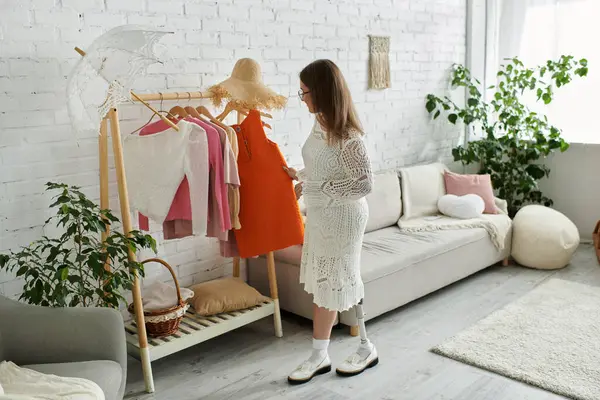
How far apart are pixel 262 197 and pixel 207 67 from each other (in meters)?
0.86

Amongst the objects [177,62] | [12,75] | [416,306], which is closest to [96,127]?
[12,75]

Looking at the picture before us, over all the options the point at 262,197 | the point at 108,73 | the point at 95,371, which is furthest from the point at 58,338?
the point at 262,197

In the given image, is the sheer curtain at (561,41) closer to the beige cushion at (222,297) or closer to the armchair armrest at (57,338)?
the beige cushion at (222,297)

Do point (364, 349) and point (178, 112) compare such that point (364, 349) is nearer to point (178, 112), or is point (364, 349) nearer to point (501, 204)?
point (178, 112)

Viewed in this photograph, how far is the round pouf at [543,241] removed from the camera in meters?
4.37

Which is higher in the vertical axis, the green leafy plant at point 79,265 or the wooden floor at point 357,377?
the green leafy plant at point 79,265

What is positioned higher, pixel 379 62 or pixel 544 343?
pixel 379 62

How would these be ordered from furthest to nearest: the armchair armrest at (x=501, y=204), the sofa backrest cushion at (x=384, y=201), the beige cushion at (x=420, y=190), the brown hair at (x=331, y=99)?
the armchair armrest at (x=501, y=204) < the beige cushion at (x=420, y=190) < the sofa backrest cushion at (x=384, y=201) < the brown hair at (x=331, y=99)

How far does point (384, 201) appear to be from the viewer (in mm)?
4305

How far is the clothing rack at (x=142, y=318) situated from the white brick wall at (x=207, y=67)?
24cm

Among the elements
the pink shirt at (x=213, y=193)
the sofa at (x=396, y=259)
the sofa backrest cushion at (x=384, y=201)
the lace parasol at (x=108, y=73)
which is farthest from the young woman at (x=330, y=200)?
the sofa backrest cushion at (x=384, y=201)

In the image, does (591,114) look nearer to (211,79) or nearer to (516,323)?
(516,323)

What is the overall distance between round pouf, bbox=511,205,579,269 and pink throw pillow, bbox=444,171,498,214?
0.23 metres

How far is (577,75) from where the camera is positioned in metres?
5.02
